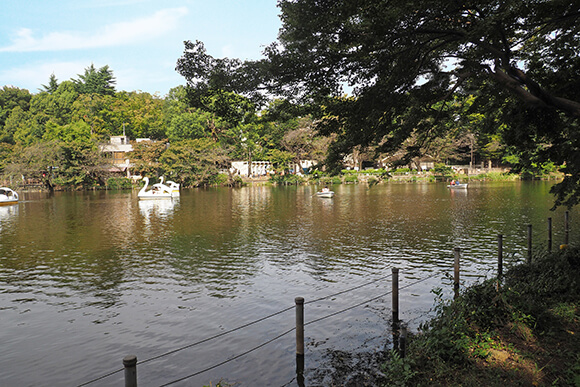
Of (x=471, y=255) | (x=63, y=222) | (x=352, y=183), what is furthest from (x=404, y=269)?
(x=352, y=183)

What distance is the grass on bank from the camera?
567 cm

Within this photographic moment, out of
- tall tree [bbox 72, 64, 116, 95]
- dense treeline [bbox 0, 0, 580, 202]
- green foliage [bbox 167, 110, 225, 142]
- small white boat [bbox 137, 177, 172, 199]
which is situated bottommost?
small white boat [bbox 137, 177, 172, 199]

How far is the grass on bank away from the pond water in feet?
5.36

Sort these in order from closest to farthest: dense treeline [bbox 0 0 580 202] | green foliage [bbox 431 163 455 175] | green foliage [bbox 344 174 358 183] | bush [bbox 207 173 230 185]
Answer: dense treeline [bbox 0 0 580 202]
bush [bbox 207 173 230 185]
green foliage [bbox 344 174 358 183]
green foliage [bbox 431 163 455 175]

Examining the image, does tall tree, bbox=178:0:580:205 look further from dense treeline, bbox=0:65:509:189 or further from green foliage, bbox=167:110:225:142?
green foliage, bbox=167:110:225:142

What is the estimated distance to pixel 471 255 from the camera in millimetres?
16484

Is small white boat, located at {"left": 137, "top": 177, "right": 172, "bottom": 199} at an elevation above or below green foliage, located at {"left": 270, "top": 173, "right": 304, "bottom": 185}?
below

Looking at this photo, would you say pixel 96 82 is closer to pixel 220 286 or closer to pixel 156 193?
pixel 156 193

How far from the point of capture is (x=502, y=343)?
650 centimetres

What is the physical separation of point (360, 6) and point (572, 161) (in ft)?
21.0

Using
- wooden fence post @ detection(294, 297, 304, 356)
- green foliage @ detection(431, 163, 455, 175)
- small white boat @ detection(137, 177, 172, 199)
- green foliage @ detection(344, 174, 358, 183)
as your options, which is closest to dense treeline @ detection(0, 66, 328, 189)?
green foliage @ detection(344, 174, 358, 183)

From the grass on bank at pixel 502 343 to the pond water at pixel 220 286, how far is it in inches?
64.3

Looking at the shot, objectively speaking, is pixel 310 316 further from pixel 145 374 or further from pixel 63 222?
pixel 63 222

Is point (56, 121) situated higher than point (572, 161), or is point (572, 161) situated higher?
point (56, 121)
